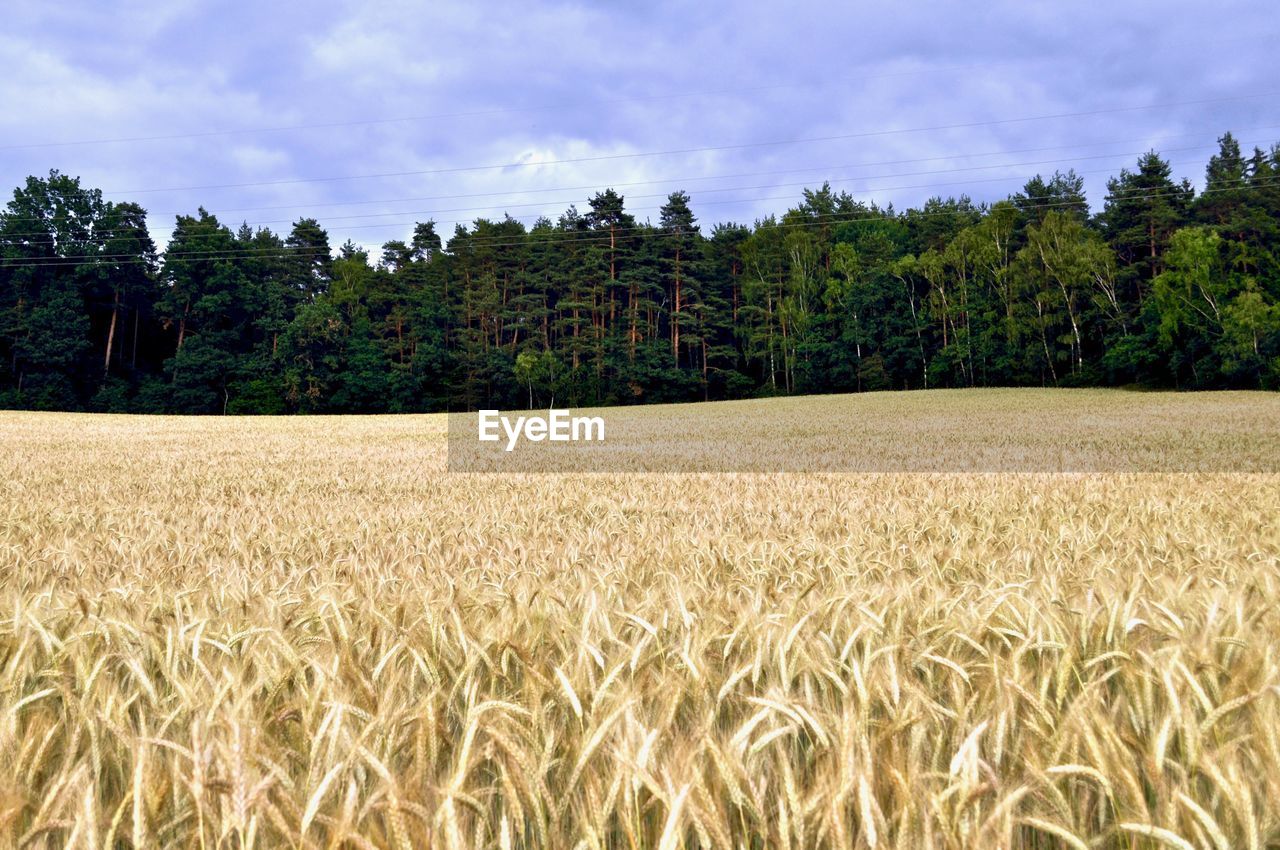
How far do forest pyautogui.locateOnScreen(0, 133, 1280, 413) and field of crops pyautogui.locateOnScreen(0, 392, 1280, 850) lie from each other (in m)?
46.3

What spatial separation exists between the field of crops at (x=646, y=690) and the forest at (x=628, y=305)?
46252 mm

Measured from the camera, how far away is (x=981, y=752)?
1058 millimetres

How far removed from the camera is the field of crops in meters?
0.80

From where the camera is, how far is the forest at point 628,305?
154 feet

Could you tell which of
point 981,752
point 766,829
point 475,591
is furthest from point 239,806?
point 475,591

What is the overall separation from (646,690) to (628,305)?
57863mm

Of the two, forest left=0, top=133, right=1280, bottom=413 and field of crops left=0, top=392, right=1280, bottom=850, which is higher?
forest left=0, top=133, right=1280, bottom=413

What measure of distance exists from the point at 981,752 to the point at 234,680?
109 cm

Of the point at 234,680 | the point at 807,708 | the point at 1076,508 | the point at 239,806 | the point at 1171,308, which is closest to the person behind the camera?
Result: the point at 239,806

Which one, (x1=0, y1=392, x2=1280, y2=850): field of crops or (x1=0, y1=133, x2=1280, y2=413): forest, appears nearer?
(x1=0, y1=392, x2=1280, y2=850): field of crops

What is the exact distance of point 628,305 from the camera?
5838 centimetres

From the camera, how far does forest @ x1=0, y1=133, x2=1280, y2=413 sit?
46.9 metres

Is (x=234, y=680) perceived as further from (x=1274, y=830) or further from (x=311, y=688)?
(x=1274, y=830)

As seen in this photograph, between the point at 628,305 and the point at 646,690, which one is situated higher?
the point at 628,305
